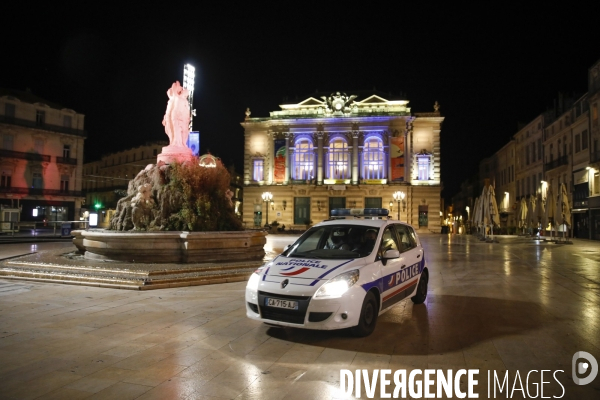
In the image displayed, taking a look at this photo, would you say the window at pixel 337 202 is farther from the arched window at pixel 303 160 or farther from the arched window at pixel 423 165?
the arched window at pixel 423 165

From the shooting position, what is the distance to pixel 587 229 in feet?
115

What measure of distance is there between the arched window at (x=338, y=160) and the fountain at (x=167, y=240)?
35.7 meters

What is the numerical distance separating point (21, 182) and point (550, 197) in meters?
48.9

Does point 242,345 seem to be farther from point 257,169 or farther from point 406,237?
point 257,169

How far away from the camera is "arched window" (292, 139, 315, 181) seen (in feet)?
171

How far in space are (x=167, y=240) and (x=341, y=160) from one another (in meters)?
40.7

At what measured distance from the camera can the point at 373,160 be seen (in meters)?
50.5

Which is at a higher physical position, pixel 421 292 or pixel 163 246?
pixel 163 246

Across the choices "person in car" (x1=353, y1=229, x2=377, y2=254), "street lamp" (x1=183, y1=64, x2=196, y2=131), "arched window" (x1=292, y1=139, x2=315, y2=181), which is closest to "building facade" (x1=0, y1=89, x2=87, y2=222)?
"arched window" (x1=292, y1=139, x2=315, y2=181)

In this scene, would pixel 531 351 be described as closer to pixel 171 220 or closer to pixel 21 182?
pixel 171 220

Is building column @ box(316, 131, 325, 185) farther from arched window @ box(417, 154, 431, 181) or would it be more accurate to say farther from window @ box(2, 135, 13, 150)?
window @ box(2, 135, 13, 150)

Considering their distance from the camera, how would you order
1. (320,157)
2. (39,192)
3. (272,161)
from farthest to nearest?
(272,161) → (320,157) → (39,192)

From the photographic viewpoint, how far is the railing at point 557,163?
129ft

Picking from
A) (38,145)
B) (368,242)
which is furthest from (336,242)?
(38,145)
